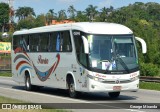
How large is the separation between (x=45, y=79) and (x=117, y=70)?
5779 millimetres

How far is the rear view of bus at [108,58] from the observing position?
18.2 m

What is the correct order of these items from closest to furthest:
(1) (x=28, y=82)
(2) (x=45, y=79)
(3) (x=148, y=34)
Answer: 1. (2) (x=45, y=79)
2. (1) (x=28, y=82)
3. (3) (x=148, y=34)

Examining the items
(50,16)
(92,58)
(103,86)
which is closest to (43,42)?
(92,58)

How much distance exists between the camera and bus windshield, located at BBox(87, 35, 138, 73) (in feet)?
60.2

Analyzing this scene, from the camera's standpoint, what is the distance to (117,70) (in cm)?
1834

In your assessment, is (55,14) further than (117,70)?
Yes

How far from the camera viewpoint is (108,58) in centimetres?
1841

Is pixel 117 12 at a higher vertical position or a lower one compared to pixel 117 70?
higher

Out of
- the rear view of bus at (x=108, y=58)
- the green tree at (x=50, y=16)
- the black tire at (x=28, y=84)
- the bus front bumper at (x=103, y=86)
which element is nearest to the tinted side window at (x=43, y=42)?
the black tire at (x=28, y=84)

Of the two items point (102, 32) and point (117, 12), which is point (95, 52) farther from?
point (117, 12)

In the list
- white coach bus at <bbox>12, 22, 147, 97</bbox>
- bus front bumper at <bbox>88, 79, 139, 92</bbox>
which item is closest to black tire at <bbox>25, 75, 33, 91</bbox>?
white coach bus at <bbox>12, 22, 147, 97</bbox>

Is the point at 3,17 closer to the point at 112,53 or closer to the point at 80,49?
the point at 80,49

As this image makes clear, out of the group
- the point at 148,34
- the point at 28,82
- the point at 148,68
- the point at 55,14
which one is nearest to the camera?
the point at 28,82

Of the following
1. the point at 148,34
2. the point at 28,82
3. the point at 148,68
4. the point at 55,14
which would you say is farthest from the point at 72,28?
the point at 55,14
